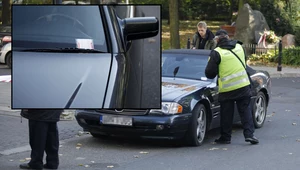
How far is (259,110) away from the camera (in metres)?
11.3

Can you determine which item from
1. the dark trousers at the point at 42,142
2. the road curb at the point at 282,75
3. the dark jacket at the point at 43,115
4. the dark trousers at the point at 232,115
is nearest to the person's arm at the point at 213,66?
the dark trousers at the point at 232,115

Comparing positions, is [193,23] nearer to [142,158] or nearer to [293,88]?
[293,88]

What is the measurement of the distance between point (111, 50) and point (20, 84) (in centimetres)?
70

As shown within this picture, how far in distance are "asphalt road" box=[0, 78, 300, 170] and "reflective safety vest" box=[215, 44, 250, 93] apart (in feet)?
3.08

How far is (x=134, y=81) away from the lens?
4.58 metres

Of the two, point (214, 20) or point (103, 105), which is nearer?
point (103, 105)

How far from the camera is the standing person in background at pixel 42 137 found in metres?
7.31

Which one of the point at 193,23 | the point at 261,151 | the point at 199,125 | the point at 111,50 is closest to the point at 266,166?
the point at 261,151

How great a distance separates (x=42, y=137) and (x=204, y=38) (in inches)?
261

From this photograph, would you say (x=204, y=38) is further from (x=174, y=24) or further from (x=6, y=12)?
(x=6, y=12)

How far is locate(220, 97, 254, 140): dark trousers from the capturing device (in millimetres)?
9641

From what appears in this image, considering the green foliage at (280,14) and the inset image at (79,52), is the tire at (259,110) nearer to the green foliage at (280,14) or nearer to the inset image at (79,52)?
the inset image at (79,52)

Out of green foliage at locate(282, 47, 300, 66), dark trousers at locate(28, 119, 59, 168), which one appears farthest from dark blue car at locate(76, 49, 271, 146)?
green foliage at locate(282, 47, 300, 66)

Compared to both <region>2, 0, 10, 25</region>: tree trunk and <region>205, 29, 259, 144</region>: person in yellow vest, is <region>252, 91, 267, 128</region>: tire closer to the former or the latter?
<region>205, 29, 259, 144</region>: person in yellow vest
